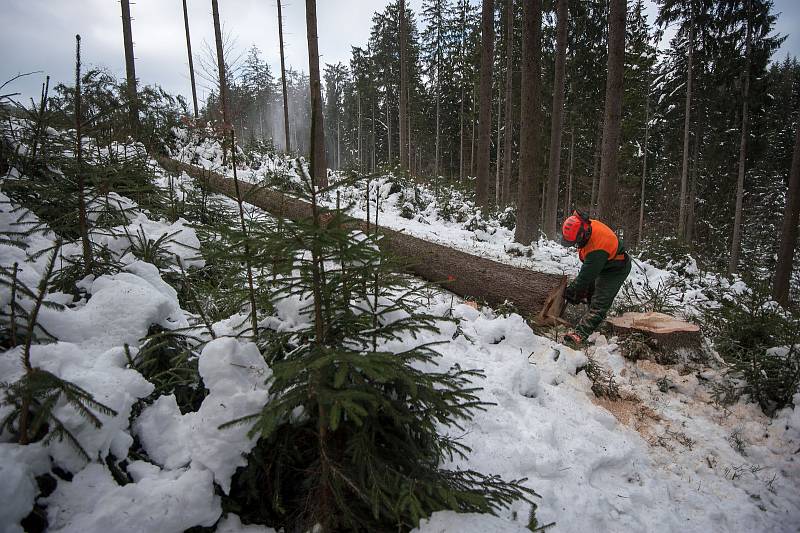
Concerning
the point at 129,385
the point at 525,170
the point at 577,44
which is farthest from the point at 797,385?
the point at 577,44

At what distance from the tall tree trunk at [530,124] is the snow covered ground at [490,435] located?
209 inches

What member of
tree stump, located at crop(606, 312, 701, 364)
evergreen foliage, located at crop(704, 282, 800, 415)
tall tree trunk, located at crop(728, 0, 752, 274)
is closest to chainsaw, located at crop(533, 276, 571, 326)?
tree stump, located at crop(606, 312, 701, 364)

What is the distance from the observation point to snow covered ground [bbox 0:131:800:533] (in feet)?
4.45

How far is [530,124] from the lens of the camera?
9102mm

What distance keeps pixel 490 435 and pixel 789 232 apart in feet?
41.9

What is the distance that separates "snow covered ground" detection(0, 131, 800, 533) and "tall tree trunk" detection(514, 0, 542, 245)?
531 cm

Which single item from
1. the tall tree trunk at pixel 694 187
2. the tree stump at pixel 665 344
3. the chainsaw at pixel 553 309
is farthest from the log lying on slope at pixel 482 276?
the tall tree trunk at pixel 694 187

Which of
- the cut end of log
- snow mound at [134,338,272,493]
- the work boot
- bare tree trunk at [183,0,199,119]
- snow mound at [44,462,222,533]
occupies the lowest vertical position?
the work boot

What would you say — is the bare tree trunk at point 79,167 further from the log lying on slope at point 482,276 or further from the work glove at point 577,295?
the work glove at point 577,295

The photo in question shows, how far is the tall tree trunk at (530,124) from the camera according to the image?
8719 mm

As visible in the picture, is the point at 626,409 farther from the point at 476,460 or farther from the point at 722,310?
the point at 722,310

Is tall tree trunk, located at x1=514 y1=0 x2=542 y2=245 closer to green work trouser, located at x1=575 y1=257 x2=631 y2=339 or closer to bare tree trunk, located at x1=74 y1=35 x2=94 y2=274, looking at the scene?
green work trouser, located at x1=575 y1=257 x2=631 y2=339

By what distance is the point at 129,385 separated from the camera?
5.23 feet

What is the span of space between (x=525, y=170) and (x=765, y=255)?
2352 cm
